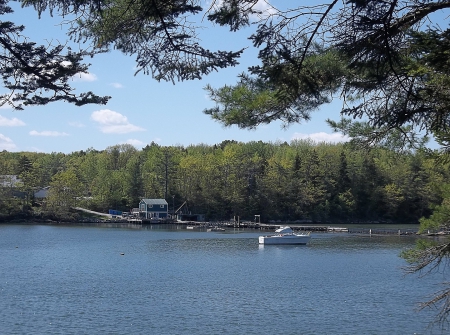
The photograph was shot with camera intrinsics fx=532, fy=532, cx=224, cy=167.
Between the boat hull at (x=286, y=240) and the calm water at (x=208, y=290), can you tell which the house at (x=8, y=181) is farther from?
the boat hull at (x=286, y=240)

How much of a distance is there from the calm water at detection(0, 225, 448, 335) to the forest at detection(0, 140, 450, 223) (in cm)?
3259

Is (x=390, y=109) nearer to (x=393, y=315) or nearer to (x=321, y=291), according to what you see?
(x=393, y=315)

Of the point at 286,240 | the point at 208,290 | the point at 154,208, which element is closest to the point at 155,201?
the point at 154,208

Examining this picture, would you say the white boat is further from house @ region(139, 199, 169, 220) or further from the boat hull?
house @ region(139, 199, 169, 220)

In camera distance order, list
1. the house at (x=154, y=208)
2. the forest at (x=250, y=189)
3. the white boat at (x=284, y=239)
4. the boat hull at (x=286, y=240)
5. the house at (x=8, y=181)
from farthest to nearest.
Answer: the house at (x=154, y=208)
the forest at (x=250, y=189)
the house at (x=8, y=181)
the boat hull at (x=286, y=240)
the white boat at (x=284, y=239)

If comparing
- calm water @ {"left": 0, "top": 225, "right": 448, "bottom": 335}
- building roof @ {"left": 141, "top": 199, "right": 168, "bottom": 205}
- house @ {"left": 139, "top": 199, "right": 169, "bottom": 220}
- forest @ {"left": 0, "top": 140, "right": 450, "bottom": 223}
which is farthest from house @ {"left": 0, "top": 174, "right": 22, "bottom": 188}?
calm water @ {"left": 0, "top": 225, "right": 448, "bottom": 335}

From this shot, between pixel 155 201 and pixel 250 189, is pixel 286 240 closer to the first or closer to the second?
pixel 250 189

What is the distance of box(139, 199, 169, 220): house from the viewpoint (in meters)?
76.1

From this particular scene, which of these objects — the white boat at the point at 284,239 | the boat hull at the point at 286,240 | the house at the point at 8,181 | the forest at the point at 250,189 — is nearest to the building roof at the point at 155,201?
the forest at the point at 250,189

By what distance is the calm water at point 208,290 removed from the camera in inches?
696

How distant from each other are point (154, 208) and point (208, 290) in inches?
2103

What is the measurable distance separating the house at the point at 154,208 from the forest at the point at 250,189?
3.36 meters

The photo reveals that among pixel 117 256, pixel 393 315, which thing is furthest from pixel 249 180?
pixel 393 315

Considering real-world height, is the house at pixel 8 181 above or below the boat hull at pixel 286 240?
above
